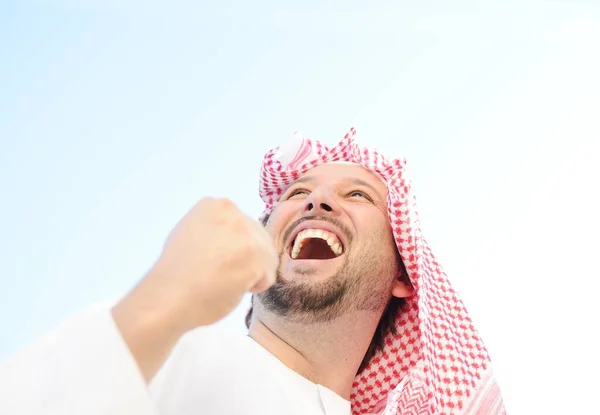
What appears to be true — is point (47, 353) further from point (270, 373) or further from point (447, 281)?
point (447, 281)

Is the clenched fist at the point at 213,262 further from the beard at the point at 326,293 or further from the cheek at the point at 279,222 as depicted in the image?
the cheek at the point at 279,222

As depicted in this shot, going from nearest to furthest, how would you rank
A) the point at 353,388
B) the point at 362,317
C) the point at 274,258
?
1. the point at 274,258
2. the point at 362,317
3. the point at 353,388

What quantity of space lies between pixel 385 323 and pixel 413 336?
119 millimetres

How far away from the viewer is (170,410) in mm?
1692

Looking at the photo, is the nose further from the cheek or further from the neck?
→ the neck

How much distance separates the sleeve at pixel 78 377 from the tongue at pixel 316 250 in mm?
1478

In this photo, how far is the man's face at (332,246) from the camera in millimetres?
2223

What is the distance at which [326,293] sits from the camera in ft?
7.26

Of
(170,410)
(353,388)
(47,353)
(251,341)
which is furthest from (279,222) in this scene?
(47,353)

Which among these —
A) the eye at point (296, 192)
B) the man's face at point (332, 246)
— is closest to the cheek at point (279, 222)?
the man's face at point (332, 246)

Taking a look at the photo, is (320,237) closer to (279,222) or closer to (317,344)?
(279,222)

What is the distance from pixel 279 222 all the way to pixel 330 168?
336 mm

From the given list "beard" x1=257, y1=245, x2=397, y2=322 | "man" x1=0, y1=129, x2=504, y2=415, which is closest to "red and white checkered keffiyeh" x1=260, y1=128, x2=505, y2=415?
"man" x1=0, y1=129, x2=504, y2=415

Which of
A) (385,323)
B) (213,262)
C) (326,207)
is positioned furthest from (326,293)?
(213,262)
